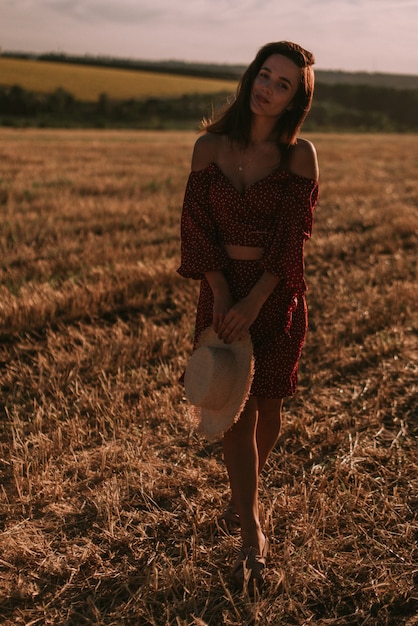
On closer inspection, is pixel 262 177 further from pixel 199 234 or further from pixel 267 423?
pixel 267 423

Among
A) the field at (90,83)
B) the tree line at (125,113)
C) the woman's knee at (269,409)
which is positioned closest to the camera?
the woman's knee at (269,409)

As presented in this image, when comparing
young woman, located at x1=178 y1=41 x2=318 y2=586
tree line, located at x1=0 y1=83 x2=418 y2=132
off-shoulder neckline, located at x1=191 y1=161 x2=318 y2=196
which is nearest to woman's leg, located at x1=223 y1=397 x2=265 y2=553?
young woman, located at x1=178 y1=41 x2=318 y2=586

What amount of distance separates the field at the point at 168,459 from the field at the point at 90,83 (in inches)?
1926

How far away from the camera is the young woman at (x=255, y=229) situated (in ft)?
7.95

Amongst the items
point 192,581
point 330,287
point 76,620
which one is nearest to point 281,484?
point 192,581

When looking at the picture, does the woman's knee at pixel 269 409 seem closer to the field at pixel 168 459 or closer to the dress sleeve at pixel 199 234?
the field at pixel 168 459

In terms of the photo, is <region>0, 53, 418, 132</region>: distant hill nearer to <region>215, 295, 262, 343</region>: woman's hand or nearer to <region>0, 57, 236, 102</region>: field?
<region>0, 57, 236, 102</region>: field

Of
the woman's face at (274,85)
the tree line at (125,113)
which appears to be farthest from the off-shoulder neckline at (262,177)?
the tree line at (125,113)

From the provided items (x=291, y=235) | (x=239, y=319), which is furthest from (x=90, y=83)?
(x=239, y=319)

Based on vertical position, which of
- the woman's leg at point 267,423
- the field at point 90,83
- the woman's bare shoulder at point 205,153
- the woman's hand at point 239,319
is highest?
the field at point 90,83

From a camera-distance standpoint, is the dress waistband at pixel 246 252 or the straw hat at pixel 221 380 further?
the dress waistband at pixel 246 252

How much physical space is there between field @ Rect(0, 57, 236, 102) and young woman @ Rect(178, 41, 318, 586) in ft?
169

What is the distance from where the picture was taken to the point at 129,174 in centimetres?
1377

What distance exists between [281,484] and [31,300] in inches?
107
